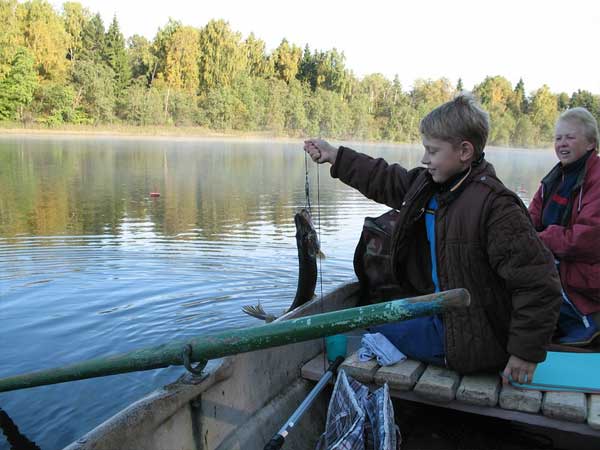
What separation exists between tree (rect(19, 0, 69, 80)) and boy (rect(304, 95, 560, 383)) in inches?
2296

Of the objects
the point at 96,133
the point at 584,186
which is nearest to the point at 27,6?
the point at 96,133

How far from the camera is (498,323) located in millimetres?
2881

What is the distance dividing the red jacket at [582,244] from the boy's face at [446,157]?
1.17 meters

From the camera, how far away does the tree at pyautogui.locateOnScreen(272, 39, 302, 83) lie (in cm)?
7625

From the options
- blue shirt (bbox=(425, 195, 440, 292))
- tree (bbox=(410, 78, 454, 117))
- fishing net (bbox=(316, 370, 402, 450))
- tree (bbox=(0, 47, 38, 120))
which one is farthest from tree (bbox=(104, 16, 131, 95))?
fishing net (bbox=(316, 370, 402, 450))

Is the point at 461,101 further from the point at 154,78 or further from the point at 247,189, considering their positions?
the point at 154,78

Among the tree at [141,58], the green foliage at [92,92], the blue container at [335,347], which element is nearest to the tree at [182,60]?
the tree at [141,58]

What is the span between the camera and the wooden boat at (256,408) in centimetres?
240

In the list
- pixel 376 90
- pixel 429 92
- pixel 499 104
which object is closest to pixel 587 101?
pixel 499 104

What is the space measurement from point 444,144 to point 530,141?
322ft

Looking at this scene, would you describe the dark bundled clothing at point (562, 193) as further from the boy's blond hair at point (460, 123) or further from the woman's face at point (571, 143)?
the boy's blond hair at point (460, 123)

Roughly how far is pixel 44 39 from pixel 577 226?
59.4 m

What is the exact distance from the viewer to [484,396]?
287 cm

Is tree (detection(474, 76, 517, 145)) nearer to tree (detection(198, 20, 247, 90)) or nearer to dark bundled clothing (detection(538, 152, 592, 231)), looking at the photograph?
tree (detection(198, 20, 247, 90))
